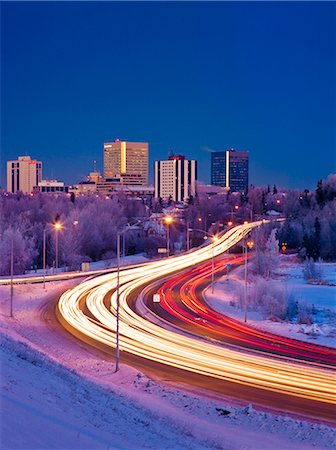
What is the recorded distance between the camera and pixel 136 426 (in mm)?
12094

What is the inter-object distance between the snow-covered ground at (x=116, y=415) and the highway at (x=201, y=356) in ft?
5.78

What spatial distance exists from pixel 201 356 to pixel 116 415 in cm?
977

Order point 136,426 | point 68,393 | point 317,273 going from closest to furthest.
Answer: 1. point 136,426
2. point 68,393
3. point 317,273

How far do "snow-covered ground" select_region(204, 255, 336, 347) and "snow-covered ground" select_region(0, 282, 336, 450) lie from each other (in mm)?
9707

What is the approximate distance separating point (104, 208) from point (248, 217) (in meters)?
39.1

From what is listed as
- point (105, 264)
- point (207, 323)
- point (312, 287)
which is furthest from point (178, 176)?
point (207, 323)

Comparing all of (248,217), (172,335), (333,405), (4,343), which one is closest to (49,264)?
(172,335)

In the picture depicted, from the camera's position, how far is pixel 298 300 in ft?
114

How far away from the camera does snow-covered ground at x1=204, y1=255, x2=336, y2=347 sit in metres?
26.7

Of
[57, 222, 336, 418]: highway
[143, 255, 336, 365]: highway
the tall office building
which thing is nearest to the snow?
[143, 255, 336, 365]: highway

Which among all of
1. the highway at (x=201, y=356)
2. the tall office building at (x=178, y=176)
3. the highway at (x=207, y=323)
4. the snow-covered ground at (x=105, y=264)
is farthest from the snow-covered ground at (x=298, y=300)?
the tall office building at (x=178, y=176)

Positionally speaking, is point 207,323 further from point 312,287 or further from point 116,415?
point 116,415

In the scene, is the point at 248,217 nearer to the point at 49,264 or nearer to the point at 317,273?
the point at 49,264

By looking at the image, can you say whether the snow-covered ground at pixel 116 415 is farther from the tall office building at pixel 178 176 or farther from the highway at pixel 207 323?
the tall office building at pixel 178 176
